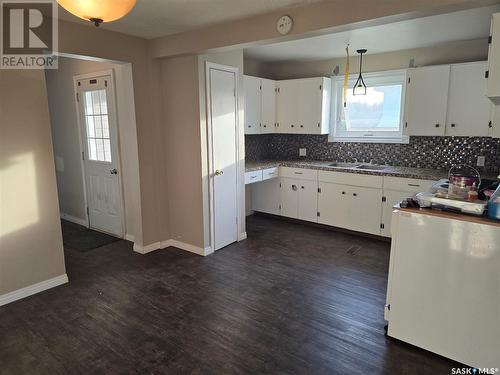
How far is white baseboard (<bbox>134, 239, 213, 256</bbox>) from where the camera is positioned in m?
3.84

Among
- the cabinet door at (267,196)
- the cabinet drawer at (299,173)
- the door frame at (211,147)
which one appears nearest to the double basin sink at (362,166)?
the cabinet drawer at (299,173)

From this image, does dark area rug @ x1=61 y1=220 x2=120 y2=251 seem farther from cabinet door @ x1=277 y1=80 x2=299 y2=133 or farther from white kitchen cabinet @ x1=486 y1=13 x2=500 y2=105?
white kitchen cabinet @ x1=486 y1=13 x2=500 y2=105

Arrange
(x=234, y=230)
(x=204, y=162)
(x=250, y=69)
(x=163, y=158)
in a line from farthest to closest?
(x=250, y=69)
(x=234, y=230)
(x=163, y=158)
(x=204, y=162)

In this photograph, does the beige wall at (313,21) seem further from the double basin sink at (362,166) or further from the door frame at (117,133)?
the double basin sink at (362,166)

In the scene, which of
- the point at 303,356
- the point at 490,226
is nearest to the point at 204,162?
the point at 303,356

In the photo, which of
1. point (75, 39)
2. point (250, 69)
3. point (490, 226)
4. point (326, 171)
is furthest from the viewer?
point (250, 69)

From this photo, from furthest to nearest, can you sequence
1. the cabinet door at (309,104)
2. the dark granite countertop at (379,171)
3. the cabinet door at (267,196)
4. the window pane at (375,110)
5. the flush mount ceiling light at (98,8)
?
1. the cabinet door at (267,196)
2. the cabinet door at (309,104)
3. the window pane at (375,110)
4. the dark granite countertop at (379,171)
5. the flush mount ceiling light at (98,8)

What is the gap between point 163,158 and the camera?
12.9ft

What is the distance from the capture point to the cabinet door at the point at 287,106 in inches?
197

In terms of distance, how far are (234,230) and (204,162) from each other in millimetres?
1014

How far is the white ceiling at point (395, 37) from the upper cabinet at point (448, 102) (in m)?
0.34

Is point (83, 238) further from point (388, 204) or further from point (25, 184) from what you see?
point (388, 204)

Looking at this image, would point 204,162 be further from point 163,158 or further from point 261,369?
point 261,369

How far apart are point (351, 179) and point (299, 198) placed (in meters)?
0.84
